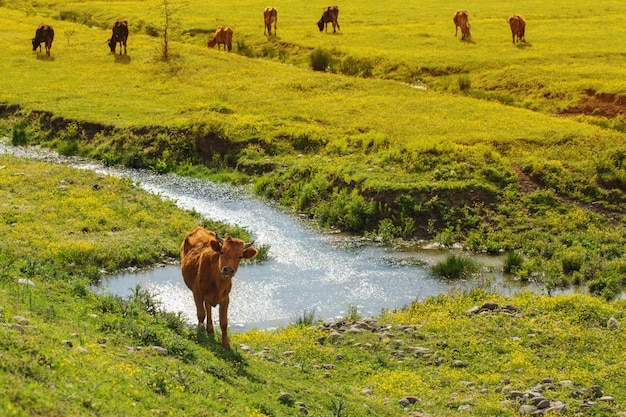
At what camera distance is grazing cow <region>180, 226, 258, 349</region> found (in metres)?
14.5

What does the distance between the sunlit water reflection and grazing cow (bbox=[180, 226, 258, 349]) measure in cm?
317

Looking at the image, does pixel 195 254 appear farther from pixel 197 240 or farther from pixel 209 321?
pixel 209 321

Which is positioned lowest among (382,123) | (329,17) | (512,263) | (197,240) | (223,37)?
(512,263)

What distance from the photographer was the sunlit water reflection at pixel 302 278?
20.6 metres

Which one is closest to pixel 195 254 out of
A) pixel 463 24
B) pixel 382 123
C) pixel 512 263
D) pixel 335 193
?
pixel 512 263

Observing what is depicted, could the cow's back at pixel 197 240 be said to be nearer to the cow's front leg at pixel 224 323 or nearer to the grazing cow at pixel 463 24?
the cow's front leg at pixel 224 323

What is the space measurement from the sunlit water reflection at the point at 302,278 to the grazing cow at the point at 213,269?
3.17m

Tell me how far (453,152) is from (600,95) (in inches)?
457

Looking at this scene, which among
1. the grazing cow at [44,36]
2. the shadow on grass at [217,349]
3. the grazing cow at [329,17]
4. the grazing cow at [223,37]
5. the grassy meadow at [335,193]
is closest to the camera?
the grassy meadow at [335,193]

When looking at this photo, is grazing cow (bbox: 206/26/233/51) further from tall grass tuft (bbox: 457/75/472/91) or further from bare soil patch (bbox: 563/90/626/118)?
bare soil patch (bbox: 563/90/626/118)

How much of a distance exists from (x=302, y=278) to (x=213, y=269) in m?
7.51

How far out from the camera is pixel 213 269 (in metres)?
15.3

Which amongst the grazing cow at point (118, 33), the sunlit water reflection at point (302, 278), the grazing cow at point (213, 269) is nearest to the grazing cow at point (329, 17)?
the grazing cow at point (118, 33)

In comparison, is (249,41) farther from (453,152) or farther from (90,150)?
(453,152)
